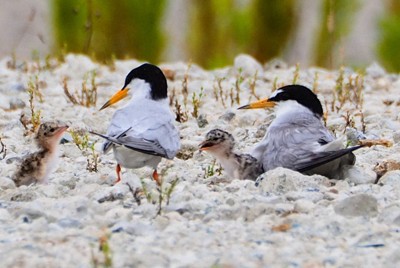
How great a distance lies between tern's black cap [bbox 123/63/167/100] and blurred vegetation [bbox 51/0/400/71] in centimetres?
455

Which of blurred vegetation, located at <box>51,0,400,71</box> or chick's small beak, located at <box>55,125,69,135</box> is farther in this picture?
blurred vegetation, located at <box>51,0,400,71</box>

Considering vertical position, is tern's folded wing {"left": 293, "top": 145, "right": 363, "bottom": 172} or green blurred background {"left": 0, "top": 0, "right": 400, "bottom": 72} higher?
green blurred background {"left": 0, "top": 0, "right": 400, "bottom": 72}

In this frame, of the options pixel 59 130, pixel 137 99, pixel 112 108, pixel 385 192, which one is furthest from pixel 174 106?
pixel 385 192

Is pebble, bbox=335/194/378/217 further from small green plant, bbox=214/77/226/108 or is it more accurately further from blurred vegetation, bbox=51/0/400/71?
blurred vegetation, bbox=51/0/400/71

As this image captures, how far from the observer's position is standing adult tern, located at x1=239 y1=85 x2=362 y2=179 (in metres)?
5.23

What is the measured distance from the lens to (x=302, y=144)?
5.38 meters

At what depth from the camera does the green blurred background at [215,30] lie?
10984mm

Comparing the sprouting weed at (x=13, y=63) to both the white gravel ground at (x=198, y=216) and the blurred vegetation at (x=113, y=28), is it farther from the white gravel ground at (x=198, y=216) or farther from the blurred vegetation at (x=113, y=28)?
the white gravel ground at (x=198, y=216)

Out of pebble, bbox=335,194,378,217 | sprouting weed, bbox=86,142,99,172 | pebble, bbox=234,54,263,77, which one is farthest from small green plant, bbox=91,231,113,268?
pebble, bbox=234,54,263,77

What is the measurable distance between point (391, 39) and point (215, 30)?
172 centimetres

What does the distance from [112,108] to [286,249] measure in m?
4.04

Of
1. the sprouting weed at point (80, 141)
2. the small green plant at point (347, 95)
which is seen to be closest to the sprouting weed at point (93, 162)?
the sprouting weed at point (80, 141)

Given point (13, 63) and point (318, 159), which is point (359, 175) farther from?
point (13, 63)

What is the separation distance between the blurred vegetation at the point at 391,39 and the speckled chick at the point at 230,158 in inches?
229
